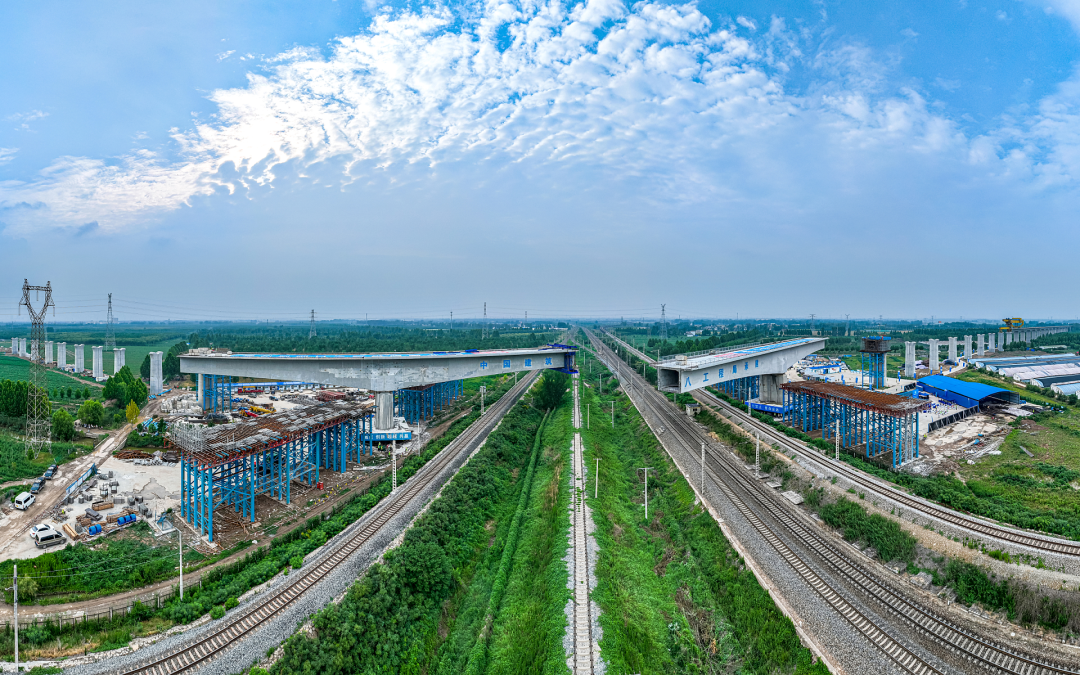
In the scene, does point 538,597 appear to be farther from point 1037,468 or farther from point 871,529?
point 1037,468

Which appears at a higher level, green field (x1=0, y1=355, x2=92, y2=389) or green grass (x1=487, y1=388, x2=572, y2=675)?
green field (x1=0, y1=355, x2=92, y2=389)

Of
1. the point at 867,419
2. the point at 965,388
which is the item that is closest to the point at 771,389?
the point at 867,419

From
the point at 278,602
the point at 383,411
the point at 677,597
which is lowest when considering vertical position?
the point at 677,597

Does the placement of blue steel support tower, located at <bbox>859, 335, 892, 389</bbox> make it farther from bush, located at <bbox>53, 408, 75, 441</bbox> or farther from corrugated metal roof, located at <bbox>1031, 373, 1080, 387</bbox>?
bush, located at <bbox>53, 408, 75, 441</bbox>

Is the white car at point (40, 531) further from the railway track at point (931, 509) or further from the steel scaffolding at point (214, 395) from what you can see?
the railway track at point (931, 509)

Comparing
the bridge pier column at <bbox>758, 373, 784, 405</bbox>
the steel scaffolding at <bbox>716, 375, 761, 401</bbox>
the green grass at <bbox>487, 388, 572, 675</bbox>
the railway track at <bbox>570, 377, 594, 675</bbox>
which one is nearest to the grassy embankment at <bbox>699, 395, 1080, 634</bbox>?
the railway track at <bbox>570, 377, 594, 675</bbox>

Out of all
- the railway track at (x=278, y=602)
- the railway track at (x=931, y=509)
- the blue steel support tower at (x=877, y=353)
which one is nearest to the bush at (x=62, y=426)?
the railway track at (x=278, y=602)

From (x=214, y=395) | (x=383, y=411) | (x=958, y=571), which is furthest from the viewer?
(x=214, y=395)
